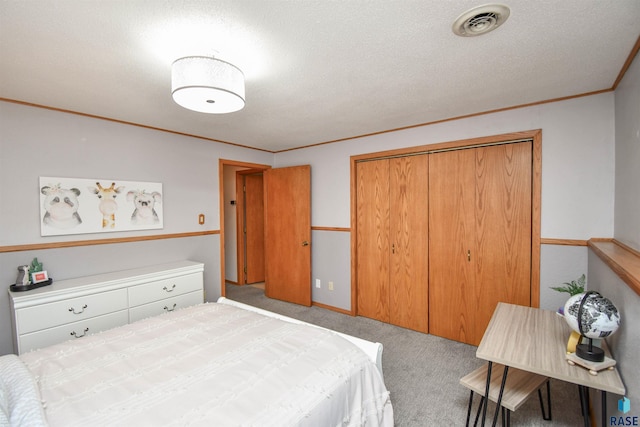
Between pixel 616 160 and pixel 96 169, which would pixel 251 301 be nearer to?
pixel 96 169

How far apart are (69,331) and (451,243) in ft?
11.6

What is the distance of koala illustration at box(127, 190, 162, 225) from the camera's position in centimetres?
296

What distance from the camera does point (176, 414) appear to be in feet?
3.48

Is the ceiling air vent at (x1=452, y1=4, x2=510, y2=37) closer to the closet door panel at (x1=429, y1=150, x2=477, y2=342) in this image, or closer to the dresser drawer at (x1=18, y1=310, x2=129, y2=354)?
the closet door panel at (x1=429, y1=150, x2=477, y2=342)

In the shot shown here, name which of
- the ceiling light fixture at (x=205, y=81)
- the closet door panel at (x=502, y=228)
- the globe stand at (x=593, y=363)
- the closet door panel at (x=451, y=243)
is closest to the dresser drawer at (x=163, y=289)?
the ceiling light fixture at (x=205, y=81)

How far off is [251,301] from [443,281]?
278cm

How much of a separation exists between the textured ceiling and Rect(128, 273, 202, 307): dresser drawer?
1656 mm

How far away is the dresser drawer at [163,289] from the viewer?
2621mm

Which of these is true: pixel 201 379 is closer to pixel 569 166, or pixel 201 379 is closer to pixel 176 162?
pixel 176 162

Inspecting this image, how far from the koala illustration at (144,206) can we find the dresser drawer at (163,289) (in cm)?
72

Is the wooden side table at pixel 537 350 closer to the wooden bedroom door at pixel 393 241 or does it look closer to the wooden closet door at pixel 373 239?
the wooden bedroom door at pixel 393 241

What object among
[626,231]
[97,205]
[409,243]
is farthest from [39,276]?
[626,231]

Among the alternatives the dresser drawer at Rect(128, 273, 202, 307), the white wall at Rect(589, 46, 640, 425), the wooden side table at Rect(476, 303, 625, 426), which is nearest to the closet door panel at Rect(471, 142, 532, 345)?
the white wall at Rect(589, 46, 640, 425)

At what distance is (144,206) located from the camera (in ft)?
9.96
